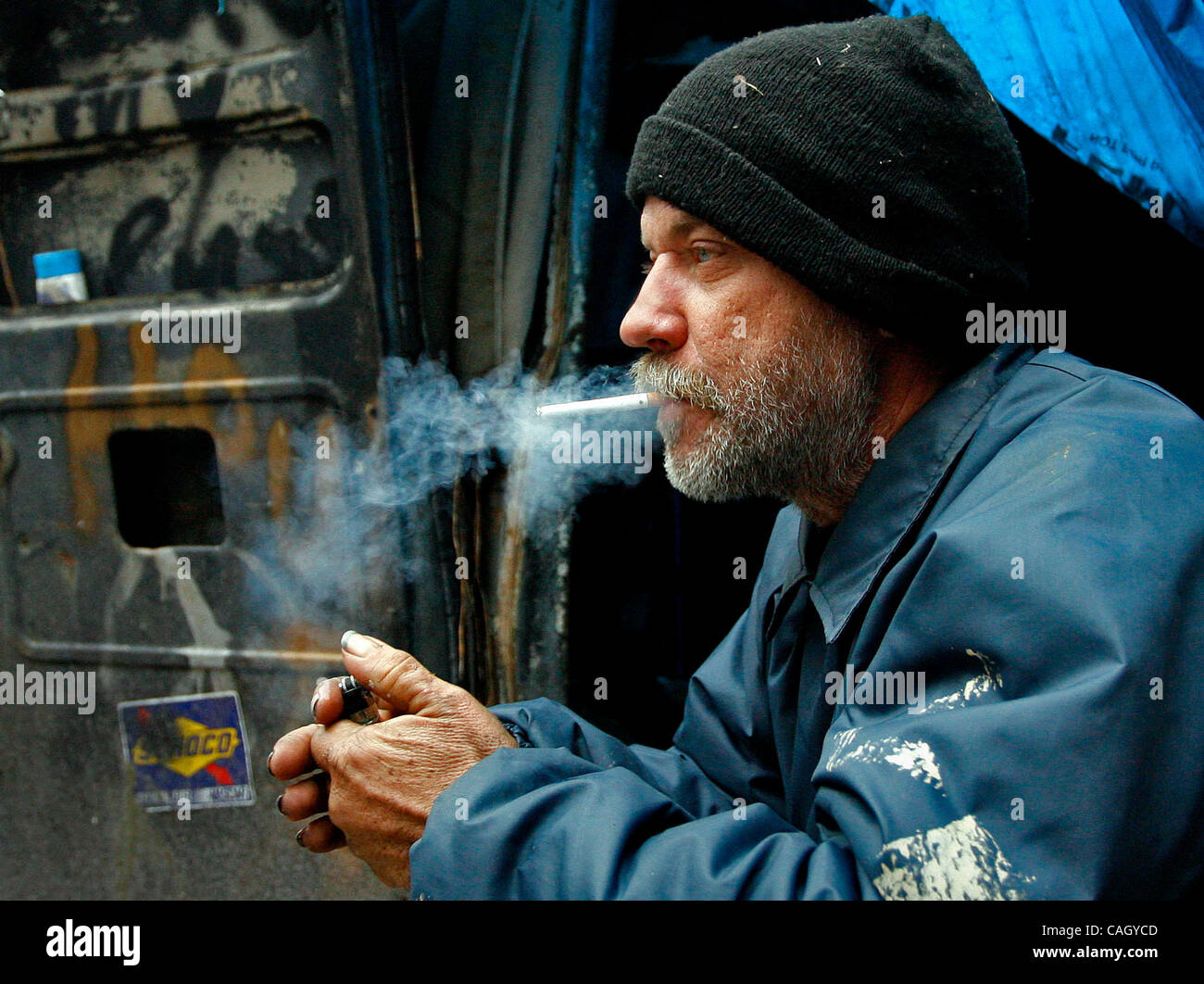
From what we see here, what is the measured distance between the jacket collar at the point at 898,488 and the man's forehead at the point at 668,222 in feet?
1.42

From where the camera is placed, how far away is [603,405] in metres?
1.92

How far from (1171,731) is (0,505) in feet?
8.56

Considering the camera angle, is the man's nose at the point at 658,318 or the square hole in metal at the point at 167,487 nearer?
the man's nose at the point at 658,318

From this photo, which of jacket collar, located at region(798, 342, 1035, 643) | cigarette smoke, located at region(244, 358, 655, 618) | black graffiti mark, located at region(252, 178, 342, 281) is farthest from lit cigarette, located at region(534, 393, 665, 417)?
black graffiti mark, located at region(252, 178, 342, 281)

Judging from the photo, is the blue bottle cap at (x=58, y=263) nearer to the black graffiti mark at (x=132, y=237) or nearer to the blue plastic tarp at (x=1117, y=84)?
the black graffiti mark at (x=132, y=237)

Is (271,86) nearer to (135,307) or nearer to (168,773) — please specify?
(135,307)

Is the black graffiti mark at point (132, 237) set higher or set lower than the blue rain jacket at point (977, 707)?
higher

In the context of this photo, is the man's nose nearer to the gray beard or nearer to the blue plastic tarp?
the gray beard

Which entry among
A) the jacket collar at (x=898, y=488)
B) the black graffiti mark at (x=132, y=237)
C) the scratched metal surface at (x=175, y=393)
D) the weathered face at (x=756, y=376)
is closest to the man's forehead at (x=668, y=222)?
the weathered face at (x=756, y=376)

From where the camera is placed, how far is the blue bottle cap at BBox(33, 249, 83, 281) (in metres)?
2.40

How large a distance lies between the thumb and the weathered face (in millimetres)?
540

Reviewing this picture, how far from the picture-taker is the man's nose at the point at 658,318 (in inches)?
63.1

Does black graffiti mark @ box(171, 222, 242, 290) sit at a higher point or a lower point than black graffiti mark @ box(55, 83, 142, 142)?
lower
